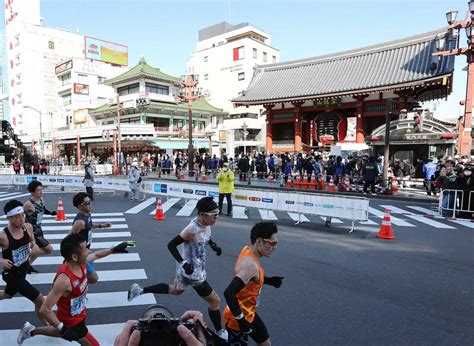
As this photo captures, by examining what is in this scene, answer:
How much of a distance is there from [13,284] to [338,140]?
28745mm

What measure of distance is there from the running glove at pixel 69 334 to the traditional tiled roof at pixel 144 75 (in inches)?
1807

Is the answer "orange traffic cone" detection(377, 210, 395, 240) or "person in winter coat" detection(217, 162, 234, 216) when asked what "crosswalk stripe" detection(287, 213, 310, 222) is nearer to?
"person in winter coat" detection(217, 162, 234, 216)

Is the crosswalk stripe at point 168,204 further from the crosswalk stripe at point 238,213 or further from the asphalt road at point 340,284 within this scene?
the asphalt road at point 340,284

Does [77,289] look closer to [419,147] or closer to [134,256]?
[134,256]

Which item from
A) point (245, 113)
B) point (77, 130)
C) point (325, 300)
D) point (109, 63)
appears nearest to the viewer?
point (325, 300)

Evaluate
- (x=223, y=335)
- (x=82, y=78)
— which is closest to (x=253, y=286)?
(x=223, y=335)

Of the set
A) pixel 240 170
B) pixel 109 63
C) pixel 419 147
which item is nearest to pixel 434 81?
pixel 419 147

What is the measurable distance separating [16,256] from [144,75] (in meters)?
45.0

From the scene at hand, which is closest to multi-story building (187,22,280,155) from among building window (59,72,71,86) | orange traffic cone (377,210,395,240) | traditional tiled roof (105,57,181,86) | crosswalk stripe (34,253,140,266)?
traditional tiled roof (105,57,181,86)

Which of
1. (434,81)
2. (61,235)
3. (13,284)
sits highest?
(434,81)

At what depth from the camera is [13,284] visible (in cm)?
396

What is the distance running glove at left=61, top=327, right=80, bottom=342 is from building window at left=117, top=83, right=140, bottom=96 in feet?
156

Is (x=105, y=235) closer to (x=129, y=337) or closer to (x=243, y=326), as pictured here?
(x=129, y=337)

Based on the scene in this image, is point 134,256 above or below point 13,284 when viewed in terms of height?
below
